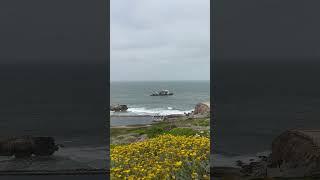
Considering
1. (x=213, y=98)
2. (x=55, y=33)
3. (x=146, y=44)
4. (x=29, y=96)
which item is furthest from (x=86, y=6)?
(x=146, y=44)

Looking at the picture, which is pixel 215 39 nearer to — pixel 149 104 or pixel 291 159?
pixel 291 159

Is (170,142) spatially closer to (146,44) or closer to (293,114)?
(293,114)

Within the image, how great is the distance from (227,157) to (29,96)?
9.75ft

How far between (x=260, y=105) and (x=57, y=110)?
2.94 metres

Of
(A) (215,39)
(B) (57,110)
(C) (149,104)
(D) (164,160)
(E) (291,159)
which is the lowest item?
(C) (149,104)

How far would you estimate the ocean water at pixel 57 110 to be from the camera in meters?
6.59

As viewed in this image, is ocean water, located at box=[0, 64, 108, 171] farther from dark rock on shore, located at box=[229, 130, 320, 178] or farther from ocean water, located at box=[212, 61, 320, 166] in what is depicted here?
dark rock on shore, located at box=[229, 130, 320, 178]

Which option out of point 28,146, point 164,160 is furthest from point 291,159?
point 28,146

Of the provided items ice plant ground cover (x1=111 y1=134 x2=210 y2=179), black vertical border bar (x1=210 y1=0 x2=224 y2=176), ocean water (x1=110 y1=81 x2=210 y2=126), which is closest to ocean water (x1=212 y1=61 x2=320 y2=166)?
black vertical border bar (x1=210 y1=0 x2=224 y2=176)

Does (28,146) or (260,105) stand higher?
(260,105)

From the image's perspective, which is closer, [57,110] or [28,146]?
[57,110]

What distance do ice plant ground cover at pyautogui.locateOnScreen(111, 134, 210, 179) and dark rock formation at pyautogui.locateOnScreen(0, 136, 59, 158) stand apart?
96cm

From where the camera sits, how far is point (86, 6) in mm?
6383

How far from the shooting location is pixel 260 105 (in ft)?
22.9
